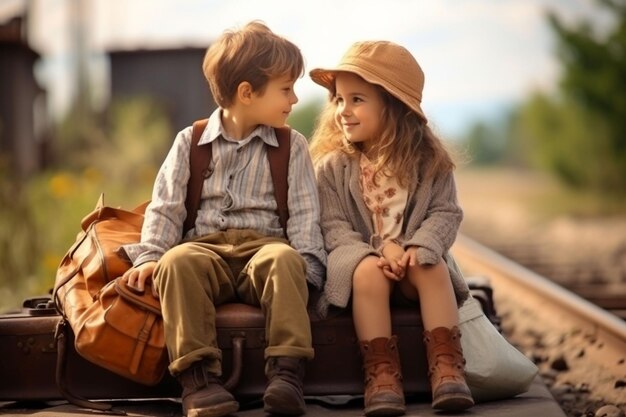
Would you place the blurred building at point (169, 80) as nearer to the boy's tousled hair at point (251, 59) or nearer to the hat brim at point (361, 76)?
the hat brim at point (361, 76)

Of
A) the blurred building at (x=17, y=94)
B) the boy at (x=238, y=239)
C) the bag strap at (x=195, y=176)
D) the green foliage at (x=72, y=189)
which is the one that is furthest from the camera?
the blurred building at (x=17, y=94)

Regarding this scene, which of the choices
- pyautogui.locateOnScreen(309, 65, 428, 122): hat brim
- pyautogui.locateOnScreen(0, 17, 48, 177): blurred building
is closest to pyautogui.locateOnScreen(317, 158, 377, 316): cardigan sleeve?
pyautogui.locateOnScreen(309, 65, 428, 122): hat brim

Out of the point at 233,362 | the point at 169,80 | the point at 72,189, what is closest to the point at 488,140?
the point at 169,80

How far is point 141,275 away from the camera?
4.26m

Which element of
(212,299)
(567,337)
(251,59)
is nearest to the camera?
(212,299)

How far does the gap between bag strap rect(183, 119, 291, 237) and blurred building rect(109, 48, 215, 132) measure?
1629 cm

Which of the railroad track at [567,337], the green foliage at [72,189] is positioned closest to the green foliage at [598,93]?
the green foliage at [72,189]

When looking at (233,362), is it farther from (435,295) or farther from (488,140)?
(488,140)

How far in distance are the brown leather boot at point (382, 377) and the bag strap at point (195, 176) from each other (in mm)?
865

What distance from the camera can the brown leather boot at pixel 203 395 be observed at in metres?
3.98

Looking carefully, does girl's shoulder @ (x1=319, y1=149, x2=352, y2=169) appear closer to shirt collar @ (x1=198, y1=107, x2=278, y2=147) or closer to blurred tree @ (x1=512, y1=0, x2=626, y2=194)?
shirt collar @ (x1=198, y1=107, x2=278, y2=147)

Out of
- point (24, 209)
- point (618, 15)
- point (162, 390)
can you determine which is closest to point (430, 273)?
point (162, 390)

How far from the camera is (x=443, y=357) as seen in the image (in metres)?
4.22

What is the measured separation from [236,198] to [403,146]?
2.33 ft
